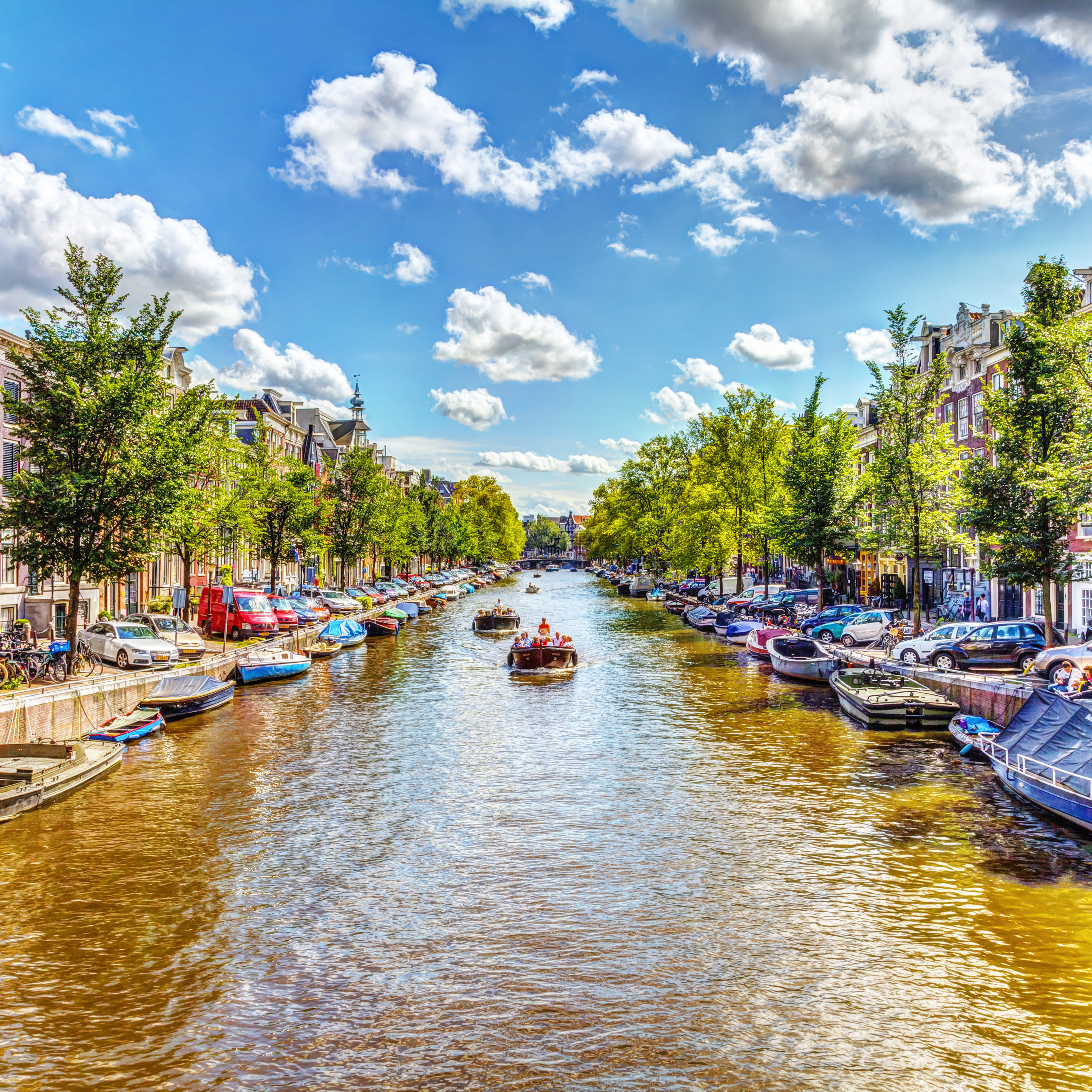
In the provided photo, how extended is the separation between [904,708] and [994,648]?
660 cm

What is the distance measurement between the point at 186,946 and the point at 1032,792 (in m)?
17.5

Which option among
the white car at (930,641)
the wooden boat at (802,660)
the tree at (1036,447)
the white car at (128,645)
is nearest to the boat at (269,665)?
the white car at (128,645)

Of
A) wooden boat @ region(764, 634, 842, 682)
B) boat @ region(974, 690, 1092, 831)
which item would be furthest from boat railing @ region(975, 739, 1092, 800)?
wooden boat @ region(764, 634, 842, 682)

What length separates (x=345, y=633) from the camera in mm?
49875

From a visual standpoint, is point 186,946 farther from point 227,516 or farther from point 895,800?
point 227,516

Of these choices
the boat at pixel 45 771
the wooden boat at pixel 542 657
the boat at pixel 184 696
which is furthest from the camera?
the wooden boat at pixel 542 657

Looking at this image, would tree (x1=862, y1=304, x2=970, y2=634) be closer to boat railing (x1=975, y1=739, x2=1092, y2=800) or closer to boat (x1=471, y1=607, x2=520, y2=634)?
boat railing (x1=975, y1=739, x2=1092, y2=800)

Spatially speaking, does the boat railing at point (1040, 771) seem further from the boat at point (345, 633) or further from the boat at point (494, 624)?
the boat at point (494, 624)

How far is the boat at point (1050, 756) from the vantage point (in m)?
17.3

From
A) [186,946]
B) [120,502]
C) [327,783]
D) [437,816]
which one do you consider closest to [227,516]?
[120,502]

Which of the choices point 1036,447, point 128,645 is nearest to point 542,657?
point 128,645

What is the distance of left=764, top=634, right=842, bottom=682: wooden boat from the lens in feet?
119

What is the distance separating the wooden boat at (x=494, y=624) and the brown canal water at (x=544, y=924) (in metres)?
33.8

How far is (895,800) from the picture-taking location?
64.5 feet
